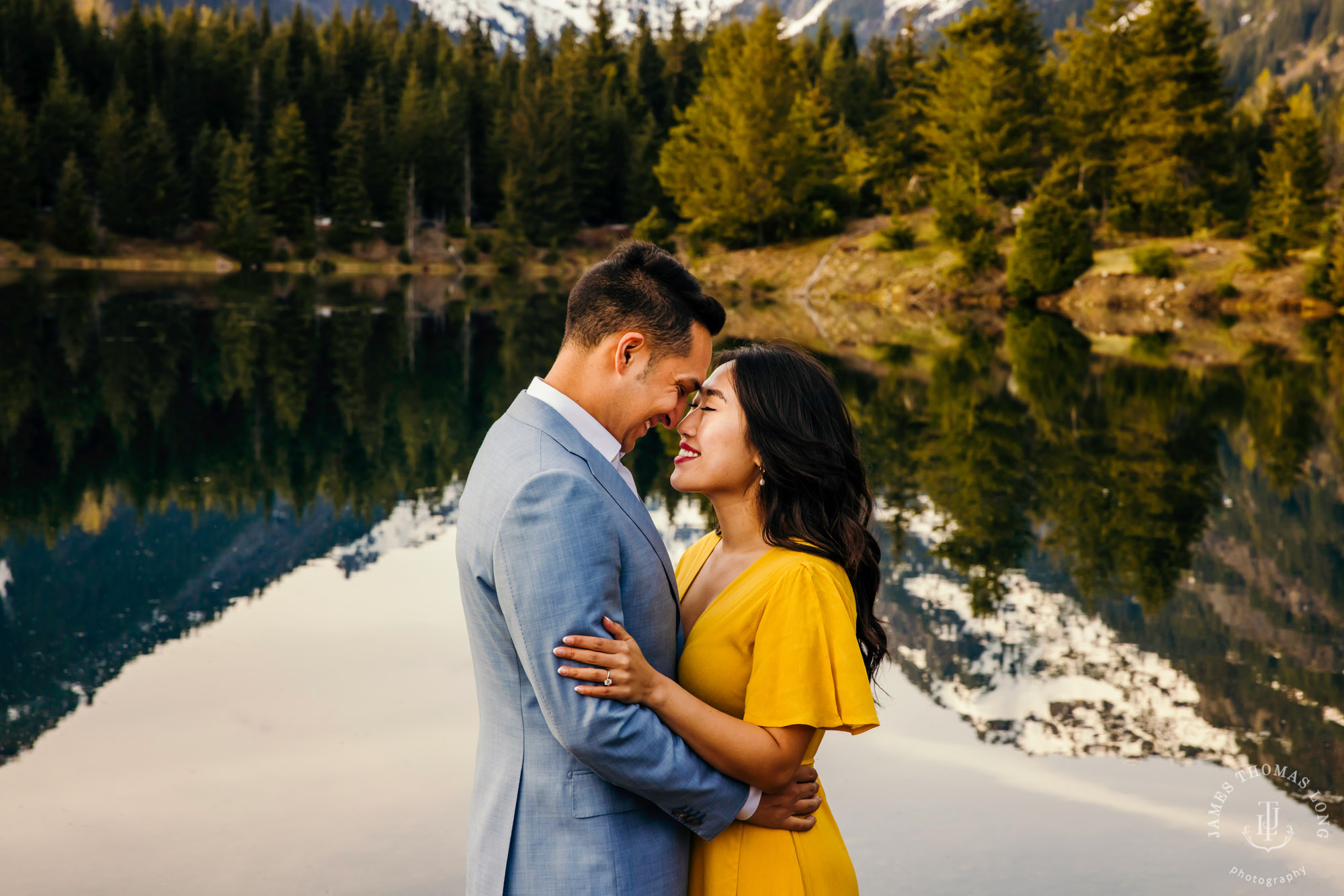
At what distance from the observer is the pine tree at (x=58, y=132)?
2156 inches

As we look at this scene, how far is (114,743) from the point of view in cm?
494

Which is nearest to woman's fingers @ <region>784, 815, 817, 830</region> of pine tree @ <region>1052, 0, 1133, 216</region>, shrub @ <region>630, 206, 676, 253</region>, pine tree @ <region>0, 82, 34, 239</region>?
pine tree @ <region>1052, 0, 1133, 216</region>

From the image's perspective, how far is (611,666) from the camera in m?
2.03

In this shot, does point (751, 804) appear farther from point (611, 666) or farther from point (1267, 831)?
point (1267, 831)

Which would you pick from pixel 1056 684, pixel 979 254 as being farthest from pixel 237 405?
pixel 979 254

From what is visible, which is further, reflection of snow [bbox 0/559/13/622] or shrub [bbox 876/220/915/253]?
shrub [bbox 876/220/915/253]

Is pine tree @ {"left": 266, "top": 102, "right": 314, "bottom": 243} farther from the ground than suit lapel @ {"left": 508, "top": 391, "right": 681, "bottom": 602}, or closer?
farther from the ground

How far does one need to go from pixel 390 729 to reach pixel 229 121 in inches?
2716

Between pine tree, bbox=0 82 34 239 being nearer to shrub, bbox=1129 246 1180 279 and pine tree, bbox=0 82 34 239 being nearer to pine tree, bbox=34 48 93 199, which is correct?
pine tree, bbox=34 48 93 199

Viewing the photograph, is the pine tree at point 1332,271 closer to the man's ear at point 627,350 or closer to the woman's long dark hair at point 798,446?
the woman's long dark hair at point 798,446

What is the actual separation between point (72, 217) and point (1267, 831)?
5665 cm

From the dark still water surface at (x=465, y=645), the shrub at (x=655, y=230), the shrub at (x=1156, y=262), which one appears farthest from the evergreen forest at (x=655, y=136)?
the dark still water surface at (x=465, y=645)

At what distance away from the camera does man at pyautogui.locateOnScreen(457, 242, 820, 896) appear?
203cm

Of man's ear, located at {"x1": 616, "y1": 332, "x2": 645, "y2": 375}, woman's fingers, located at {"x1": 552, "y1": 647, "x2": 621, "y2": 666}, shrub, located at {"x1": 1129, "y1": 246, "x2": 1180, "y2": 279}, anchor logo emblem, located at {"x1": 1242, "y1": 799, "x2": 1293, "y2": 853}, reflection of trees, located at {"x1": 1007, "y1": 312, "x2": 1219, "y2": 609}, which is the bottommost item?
anchor logo emblem, located at {"x1": 1242, "y1": 799, "x2": 1293, "y2": 853}
